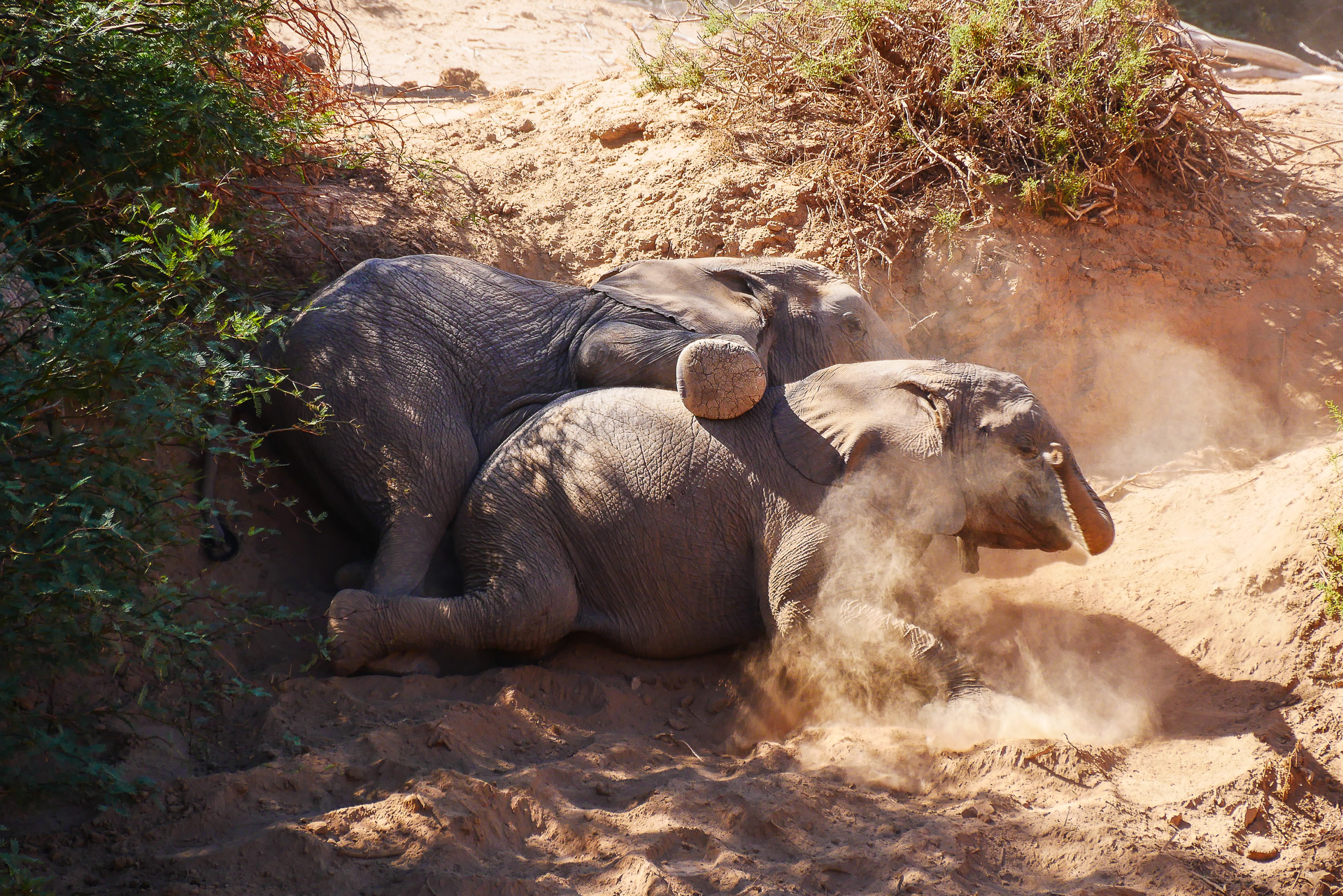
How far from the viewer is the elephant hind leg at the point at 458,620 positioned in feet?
13.5

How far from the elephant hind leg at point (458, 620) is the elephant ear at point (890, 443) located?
1.13 m

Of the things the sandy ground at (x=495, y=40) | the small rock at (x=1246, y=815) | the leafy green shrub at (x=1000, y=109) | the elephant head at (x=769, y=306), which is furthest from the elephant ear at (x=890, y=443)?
the sandy ground at (x=495, y=40)

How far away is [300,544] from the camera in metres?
4.79

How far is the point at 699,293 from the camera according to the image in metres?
5.23

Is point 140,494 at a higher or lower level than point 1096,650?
higher

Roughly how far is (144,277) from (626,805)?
8.41ft

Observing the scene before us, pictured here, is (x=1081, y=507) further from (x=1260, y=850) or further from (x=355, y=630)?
(x=355, y=630)

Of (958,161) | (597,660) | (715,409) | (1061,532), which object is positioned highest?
(958,161)

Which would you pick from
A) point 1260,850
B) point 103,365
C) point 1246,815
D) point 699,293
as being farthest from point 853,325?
point 103,365

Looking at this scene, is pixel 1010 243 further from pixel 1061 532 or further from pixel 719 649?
pixel 719 649

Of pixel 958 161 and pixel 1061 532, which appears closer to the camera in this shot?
pixel 1061 532

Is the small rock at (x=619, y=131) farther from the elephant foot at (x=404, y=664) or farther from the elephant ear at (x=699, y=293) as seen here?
the elephant foot at (x=404, y=664)

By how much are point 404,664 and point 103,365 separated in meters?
1.75

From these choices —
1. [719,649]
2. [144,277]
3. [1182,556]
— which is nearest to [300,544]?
[144,277]
